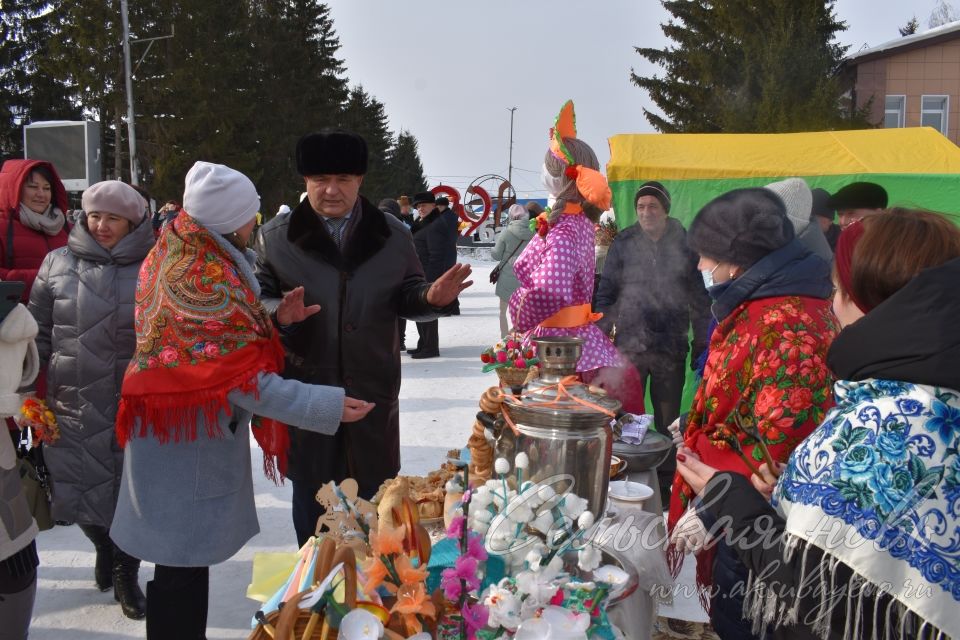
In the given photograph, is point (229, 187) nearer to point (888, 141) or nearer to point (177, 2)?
point (888, 141)

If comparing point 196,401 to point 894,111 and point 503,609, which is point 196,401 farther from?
point 894,111

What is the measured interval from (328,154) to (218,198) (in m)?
0.62

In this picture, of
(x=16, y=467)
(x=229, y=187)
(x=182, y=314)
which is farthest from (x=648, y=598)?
(x=16, y=467)

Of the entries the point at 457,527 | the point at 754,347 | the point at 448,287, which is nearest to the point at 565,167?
the point at 448,287

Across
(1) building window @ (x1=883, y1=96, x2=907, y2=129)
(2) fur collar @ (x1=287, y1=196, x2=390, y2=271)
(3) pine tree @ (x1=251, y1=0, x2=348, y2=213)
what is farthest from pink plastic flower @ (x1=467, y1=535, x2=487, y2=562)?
(3) pine tree @ (x1=251, y1=0, x2=348, y2=213)

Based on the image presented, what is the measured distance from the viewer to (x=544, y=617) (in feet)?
4.09

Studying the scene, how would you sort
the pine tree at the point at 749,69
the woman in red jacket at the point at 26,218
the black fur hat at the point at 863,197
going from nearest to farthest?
1. the woman in red jacket at the point at 26,218
2. the black fur hat at the point at 863,197
3. the pine tree at the point at 749,69

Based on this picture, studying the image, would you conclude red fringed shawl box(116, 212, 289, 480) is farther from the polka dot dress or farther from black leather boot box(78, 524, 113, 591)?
black leather boot box(78, 524, 113, 591)

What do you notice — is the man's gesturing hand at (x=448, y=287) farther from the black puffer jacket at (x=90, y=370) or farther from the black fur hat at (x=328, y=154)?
the black puffer jacket at (x=90, y=370)

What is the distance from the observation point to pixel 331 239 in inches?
104

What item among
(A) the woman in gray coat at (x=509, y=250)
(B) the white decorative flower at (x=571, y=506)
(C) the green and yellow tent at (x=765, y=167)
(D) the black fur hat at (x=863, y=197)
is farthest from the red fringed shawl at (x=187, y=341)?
(A) the woman in gray coat at (x=509, y=250)

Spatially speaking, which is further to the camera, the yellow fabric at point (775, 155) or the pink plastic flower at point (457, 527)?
the yellow fabric at point (775, 155)

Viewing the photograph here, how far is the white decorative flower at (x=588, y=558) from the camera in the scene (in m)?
1.36

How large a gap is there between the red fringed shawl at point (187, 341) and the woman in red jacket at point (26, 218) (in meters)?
2.02
